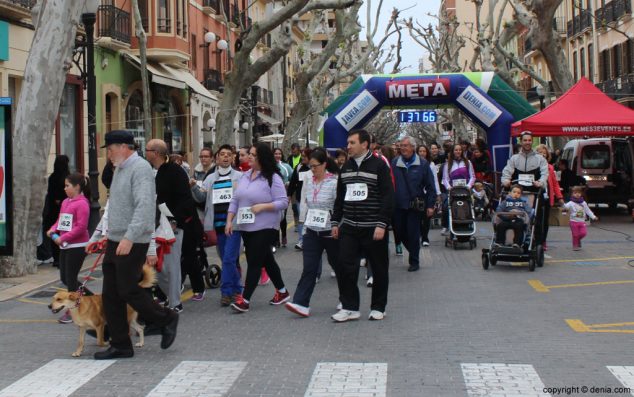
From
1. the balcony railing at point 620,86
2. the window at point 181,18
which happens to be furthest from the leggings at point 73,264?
the balcony railing at point 620,86

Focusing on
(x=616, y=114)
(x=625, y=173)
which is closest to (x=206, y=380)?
(x=616, y=114)

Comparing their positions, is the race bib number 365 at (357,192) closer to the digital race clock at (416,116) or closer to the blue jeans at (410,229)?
the blue jeans at (410,229)

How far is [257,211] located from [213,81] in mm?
31705

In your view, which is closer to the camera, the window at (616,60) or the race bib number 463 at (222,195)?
the race bib number 463 at (222,195)

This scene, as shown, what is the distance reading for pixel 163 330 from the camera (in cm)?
772

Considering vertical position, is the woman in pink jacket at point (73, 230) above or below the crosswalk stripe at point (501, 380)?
above

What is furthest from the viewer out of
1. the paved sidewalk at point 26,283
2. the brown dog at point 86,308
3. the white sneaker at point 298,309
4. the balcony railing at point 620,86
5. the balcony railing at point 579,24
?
the balcony railing at point 579,24

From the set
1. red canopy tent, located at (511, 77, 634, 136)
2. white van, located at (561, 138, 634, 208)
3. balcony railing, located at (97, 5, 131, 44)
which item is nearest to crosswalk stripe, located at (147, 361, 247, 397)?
red canopy tent, located at (511, 77, 634, 136)

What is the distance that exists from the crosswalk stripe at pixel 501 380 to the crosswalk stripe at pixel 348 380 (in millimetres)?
622

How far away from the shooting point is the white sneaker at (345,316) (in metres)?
9.09

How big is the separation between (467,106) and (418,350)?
14.1 meters

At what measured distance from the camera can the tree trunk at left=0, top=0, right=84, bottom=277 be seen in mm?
12906

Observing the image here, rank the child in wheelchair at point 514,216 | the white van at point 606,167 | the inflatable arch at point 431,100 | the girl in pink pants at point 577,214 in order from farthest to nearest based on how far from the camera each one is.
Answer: the white van at point 606,167 < the inflatable arch at point 431,100 < the girl in pink pants at point 577,214 < the child in wheelchair at point 514,216

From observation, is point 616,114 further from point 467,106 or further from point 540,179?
point 540,179
